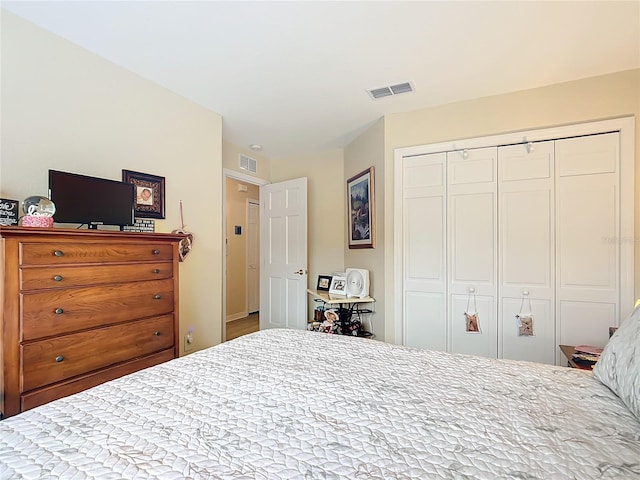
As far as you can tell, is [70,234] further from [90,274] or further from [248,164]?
[248,164]

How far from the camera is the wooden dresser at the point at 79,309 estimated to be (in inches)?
54.6

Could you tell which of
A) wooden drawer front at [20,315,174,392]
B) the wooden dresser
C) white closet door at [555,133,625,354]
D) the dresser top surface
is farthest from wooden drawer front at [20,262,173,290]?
white closet door at [555,133,625,354]

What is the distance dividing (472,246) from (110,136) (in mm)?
2954

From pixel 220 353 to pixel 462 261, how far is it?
88.2 inches

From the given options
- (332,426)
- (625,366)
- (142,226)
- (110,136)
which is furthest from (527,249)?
(110,136)

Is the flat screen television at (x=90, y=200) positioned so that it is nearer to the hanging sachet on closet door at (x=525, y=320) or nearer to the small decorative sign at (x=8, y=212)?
the small decorative sign at (x=8, y=212)

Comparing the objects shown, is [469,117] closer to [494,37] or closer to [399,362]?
[494,37]

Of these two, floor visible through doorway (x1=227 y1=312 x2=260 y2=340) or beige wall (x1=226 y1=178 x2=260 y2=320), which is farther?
beige wall (x1=226 y1=178 x2=260 y2=320)

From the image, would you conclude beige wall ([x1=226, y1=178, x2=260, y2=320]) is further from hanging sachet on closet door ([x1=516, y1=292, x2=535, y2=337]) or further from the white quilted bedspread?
the white quilted bedspread

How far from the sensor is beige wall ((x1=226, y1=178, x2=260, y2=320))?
5.32 metres

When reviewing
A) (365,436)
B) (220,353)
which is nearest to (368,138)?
(220,353)

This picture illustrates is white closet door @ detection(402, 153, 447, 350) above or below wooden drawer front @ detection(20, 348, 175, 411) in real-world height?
above

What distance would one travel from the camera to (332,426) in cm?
82

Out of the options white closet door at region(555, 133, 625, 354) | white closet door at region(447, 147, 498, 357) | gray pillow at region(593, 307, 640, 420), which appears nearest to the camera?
gray pillow at region(593, 307, 640, 420)
